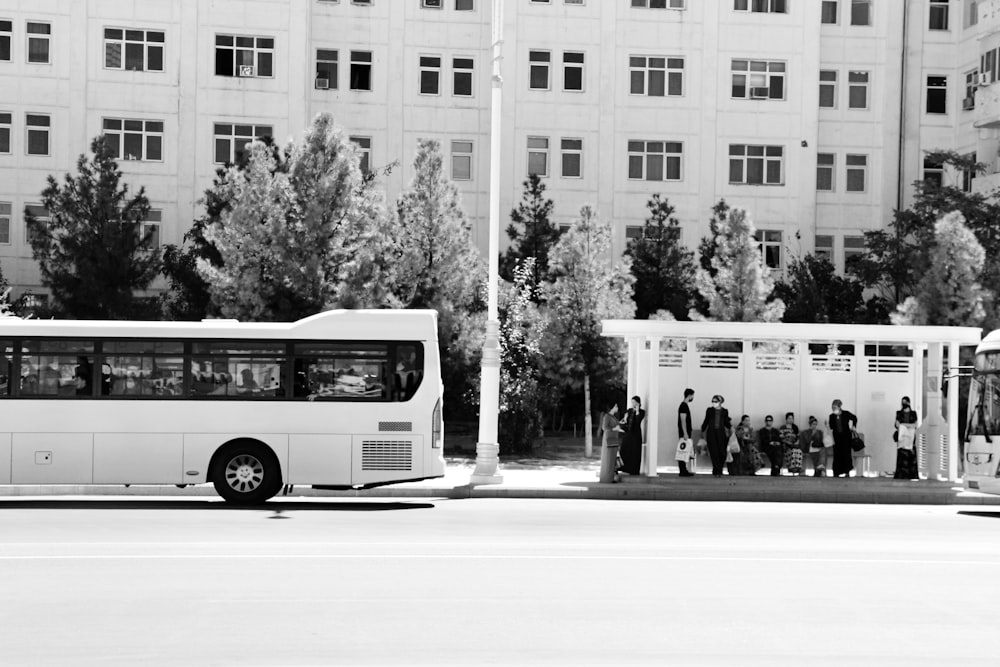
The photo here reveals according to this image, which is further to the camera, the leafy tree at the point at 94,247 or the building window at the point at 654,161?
the building window at the point at 654,161

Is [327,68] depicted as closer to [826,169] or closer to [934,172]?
[826,169]

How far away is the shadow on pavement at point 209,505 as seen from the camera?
20016 mm

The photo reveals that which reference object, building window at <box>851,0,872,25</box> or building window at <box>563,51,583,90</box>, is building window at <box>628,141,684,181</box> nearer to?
building window at <box>563,51,583,90</box>

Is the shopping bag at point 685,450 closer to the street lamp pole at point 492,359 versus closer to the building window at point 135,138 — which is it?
the street lamp pole at point 492,359

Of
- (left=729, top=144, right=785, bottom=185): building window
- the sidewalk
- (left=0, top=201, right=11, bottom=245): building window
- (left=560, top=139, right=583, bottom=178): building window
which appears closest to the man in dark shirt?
the sidewalk

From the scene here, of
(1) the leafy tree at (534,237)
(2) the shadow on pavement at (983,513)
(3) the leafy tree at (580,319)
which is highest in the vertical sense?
(1) the leafy tree at (534,237)

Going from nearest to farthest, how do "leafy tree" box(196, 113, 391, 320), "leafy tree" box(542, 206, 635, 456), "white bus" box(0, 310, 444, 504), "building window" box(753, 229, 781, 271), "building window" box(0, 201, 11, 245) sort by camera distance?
"white bus" box(0, 310, 444, 504), "leafy tree" box(196, 113, 391, 320), "leafy tree" box(542, 206, 635, 456), "building window" box(0, 201, 11, 245), "building window" box(753, 229, 781, 271)

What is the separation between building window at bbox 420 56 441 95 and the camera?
157 feet

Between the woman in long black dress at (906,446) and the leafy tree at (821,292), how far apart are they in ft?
57.5

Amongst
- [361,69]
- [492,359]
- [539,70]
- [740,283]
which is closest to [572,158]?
[539,70]

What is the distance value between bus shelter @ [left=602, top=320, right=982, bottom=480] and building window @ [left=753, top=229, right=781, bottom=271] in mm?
22385

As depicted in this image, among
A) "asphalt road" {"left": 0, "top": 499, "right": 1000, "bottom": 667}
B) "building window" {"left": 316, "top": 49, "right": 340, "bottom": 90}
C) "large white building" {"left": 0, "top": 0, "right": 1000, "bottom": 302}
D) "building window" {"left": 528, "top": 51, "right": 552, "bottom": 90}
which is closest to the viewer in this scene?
"asphalt road" {"left": 0, "top": 499, "right": 1000, "bottom": 667}

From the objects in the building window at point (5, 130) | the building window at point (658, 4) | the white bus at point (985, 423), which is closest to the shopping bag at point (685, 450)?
the white bus at point (985, 423)

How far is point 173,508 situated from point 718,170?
32.4 meters
